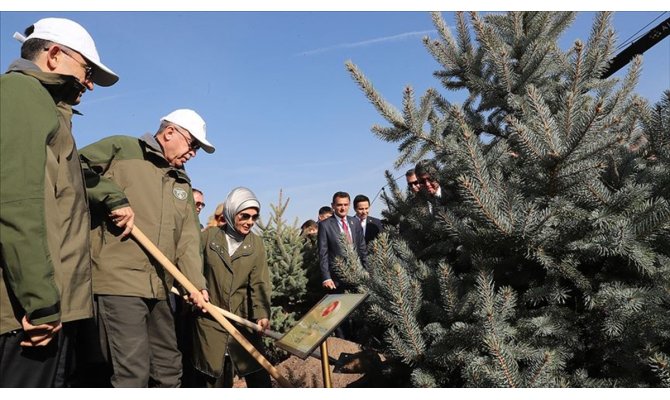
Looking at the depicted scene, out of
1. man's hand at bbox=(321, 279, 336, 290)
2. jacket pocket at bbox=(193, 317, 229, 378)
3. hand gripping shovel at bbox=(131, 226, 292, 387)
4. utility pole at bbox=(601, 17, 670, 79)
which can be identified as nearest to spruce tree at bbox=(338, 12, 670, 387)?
hand gripping shovel at bbox=(131, 226, 292, 387)

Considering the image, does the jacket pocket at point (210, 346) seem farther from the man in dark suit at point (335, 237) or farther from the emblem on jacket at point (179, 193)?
the man in dark suit at point (335, 237)

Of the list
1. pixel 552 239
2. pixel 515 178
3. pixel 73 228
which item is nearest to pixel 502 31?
pixel 515 178

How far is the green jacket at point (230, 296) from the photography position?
3975 mm

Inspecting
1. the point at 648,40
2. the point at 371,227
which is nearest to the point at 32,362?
the point at 371,227

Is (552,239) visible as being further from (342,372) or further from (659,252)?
(342,372)

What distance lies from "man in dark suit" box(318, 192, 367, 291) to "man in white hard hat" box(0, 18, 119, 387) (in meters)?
3.74

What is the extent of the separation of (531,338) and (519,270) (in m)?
0.47

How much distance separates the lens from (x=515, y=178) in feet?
9.99

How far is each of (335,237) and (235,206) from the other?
2077 mm

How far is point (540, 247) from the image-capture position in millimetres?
2768

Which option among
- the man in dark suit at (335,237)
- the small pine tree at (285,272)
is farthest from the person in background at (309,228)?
the man in dark suit at (335,237)

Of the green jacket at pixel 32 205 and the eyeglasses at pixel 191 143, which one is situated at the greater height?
the eyeglasses at pixel 191 143

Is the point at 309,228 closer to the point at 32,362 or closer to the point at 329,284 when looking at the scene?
the point at 329,284

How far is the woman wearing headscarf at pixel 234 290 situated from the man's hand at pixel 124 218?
44.6 inches
